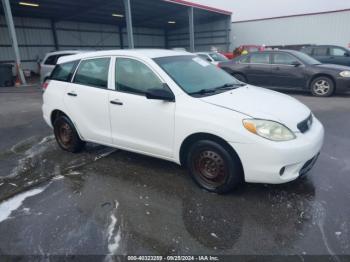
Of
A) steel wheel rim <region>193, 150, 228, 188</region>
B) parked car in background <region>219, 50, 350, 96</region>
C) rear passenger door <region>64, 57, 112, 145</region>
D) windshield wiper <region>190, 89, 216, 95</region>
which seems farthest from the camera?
parked car in background <region>219, 50, 350, 96</region>

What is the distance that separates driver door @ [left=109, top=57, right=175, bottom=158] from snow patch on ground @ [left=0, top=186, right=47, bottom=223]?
1.17 meters

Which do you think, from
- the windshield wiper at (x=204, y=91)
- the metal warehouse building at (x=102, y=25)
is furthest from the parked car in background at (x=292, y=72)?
the metal warehouse building at (x=102, y=25)

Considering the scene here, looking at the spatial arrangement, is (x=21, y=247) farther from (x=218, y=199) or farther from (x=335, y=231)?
(x=335, y=231)

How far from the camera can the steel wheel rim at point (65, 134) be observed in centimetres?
456

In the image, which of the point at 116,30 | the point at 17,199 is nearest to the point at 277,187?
the point at 17,199

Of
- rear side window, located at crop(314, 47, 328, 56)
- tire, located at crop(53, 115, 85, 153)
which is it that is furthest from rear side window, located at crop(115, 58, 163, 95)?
rear side window, located at crop(314, 47, 328, 56)

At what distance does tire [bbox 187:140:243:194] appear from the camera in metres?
3.03

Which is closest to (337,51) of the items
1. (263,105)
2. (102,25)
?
(263,105)

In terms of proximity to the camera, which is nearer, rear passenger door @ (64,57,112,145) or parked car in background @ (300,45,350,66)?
rear passenger door @ (64,57,112,145)

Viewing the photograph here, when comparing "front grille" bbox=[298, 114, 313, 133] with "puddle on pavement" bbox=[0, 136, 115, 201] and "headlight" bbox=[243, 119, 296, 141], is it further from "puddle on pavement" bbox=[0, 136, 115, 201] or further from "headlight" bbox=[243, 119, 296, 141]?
"puddle on pavement" bbox=[0, 136, 115, 201]

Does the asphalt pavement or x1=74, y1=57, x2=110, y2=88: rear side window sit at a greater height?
x1=74, y1=57, x2=110, y2=88: rear side window

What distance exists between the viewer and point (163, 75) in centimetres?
342

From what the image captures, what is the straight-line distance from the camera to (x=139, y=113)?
3.55 m

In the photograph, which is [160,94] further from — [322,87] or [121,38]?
[121,38]
